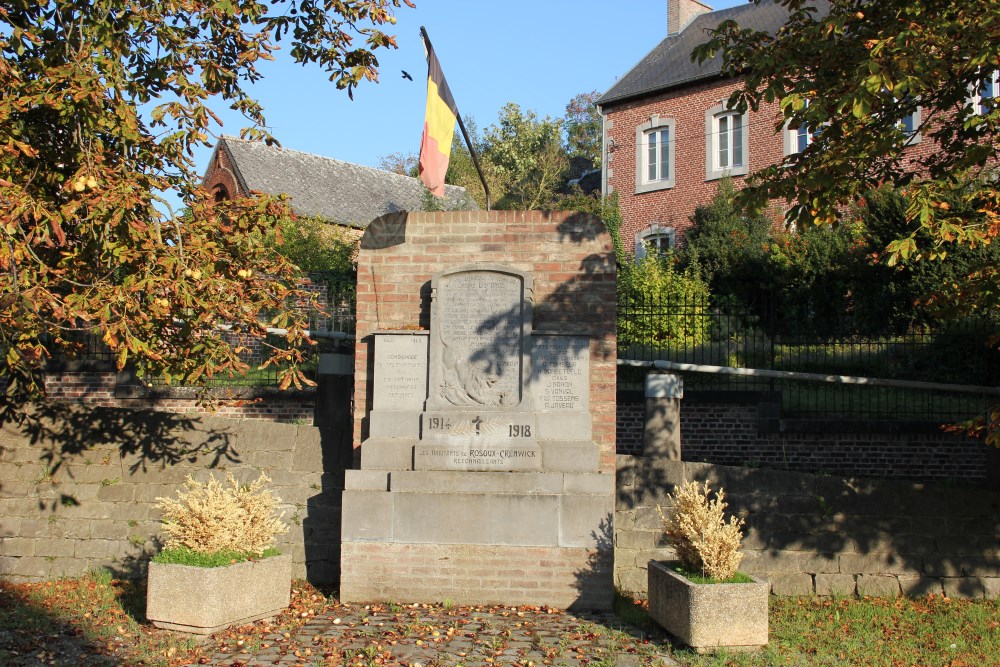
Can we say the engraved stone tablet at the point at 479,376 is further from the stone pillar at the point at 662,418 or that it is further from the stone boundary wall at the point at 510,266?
the stone pillar at the point at 662,418

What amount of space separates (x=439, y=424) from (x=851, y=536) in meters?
A: 4.03

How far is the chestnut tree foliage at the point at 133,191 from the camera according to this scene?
719 cm

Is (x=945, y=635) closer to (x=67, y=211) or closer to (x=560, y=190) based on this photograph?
(x=67, y=211)

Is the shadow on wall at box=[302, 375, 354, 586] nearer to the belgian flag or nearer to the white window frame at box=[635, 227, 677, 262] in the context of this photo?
the belgian flag

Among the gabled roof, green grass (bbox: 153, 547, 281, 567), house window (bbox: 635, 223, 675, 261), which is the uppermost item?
the gabled roof

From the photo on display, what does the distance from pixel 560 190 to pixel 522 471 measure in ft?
138

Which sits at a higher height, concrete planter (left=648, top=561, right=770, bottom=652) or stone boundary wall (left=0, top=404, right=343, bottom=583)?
stone boundary wall (left=0, top=404, right=343, bottom=583)

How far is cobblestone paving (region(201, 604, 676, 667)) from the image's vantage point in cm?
697

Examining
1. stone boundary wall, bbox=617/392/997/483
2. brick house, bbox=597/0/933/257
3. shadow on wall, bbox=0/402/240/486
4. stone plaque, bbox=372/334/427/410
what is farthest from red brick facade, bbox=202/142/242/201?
stone plaque, bbox=372/334/427/410

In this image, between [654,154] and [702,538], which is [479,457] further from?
[654,154]

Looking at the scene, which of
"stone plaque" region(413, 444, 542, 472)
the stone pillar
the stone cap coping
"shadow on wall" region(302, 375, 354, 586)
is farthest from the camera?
the stone cap coping

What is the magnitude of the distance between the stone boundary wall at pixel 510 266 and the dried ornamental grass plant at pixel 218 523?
4.80ft

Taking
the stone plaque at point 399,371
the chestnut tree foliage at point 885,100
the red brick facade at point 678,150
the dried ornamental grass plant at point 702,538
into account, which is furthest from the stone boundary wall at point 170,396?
the red brick facade at point 678,150

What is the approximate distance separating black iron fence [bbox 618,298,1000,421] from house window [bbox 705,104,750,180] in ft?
36.9
